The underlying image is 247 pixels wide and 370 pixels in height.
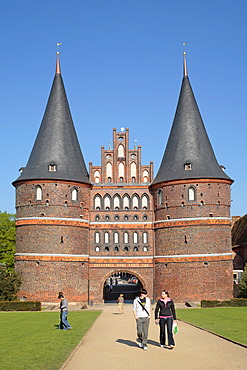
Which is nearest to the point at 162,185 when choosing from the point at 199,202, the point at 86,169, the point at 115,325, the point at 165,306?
the point at 199,202

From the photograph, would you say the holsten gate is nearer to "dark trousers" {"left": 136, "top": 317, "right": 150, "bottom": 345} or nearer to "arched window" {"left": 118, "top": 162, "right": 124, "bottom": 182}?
"arched window" {"left": 118, "top": 162, "right": 124, "bottom": 182}

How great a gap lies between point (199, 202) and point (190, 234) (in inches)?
111

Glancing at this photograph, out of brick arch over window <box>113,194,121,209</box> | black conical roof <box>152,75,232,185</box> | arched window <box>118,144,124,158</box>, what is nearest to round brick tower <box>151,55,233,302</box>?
black conical roof <box>152,75,232,185</box>

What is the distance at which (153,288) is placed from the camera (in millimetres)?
45188

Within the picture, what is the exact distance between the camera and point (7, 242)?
60.2 metres

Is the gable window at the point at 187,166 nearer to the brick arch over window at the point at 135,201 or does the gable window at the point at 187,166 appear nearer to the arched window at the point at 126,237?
the brick arch over window at the point at 135,201

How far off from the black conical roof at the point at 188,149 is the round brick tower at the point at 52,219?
7627 mm

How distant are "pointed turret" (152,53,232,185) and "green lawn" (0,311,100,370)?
21976mm

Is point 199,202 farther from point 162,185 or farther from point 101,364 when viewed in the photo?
point 101,364

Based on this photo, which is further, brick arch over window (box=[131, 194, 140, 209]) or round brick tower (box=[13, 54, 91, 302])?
brick arch over window (box=[131, 194, 140, 209])

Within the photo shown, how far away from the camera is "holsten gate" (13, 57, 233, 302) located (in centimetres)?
4231

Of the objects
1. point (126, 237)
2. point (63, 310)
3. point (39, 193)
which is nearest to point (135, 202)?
point (126, 237)

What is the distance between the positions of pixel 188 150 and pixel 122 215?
8.49 meters

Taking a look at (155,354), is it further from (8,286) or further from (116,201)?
(116,201)
